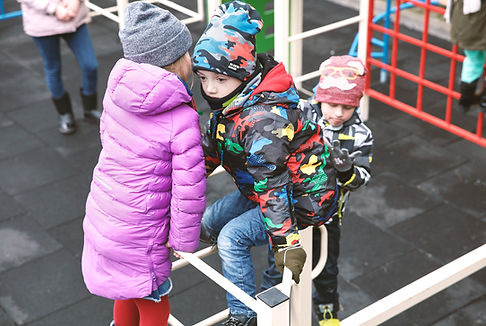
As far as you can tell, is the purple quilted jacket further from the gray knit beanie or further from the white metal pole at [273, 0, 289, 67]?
the white metal pole at [273, 0, 289, 67]

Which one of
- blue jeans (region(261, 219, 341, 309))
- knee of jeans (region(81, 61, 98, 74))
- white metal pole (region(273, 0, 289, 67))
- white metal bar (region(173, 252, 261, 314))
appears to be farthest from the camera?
knee of jeans (region(81, 61, 98, 74))

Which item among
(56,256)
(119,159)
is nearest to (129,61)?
(119,159)

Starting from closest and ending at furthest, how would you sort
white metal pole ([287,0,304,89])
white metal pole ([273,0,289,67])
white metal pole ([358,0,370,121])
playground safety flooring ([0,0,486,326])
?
playground safety flooring ([0,0,486,326]), white metal pole ([273,0,289,67]), white metal pole ([358,0,370,121]), white metal pole ([287,0,304,89])

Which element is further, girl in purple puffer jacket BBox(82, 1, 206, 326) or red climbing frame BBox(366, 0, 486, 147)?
red climbing frame BBox(366, 0, 486, 147)

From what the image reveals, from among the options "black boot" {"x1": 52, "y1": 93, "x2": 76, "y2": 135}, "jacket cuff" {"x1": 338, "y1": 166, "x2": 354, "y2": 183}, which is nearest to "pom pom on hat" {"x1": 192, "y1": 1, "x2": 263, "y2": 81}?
"jacket cuff" {"x1": 338, "y1": 166, "x2": 354, "y2": 183}

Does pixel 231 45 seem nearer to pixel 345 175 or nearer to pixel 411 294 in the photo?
pixel 345 175

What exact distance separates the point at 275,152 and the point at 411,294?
919mm

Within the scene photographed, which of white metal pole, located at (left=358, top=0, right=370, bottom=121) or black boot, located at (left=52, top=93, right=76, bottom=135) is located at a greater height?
white metal pole, located at (left=358, top=0, right=370, bottom=121)

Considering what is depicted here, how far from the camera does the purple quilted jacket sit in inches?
93.9

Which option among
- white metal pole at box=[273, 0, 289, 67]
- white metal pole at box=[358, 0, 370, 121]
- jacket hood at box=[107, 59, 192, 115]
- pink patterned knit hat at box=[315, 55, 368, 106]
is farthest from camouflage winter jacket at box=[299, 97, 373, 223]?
white metal pole at box=[358, 0, 370, 121]

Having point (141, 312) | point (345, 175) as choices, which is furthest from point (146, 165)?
point (345, 175)

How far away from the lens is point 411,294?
116 inches

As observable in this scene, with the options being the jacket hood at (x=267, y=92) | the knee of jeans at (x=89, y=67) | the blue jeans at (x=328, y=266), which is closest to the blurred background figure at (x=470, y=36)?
the blue jeans at (x=328, y=266)

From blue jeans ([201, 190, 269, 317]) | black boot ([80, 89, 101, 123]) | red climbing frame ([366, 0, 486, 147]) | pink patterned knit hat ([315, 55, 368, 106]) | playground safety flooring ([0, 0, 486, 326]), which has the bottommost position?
playground safety flooring ([0, 0, 486, 326])
